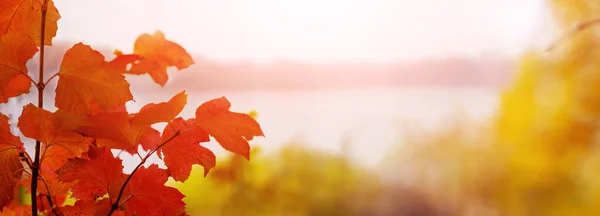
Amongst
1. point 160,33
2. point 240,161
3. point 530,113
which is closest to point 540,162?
point 530,113

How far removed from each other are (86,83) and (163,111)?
1.3 inches

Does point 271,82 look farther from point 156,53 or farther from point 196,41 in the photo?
point 156,53

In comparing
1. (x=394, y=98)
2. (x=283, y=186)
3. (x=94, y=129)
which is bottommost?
(x=283, y=186)

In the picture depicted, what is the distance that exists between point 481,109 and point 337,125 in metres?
0.55

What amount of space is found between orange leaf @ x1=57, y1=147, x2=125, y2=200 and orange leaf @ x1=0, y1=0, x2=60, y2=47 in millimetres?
56

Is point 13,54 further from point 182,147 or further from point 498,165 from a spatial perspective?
point 498,165

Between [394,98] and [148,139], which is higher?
[394,98]

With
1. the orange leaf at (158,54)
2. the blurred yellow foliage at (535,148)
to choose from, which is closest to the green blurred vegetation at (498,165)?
the blurred yellow foliage at (535,148)

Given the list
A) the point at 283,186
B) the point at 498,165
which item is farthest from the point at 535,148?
the point at 283,186

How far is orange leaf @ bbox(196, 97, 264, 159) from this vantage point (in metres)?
0.28

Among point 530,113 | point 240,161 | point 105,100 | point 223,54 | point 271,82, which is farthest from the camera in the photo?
point 530,113

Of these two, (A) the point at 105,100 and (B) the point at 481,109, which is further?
(B) the point at 481,109

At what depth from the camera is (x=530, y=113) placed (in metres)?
1.75

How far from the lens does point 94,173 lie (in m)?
0.27
